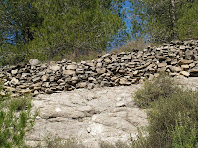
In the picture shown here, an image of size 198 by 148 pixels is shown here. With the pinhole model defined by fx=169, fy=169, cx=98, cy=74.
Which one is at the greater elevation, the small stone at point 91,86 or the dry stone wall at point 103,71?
the dry stone wall at point 103,71

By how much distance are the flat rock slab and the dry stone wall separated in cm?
41

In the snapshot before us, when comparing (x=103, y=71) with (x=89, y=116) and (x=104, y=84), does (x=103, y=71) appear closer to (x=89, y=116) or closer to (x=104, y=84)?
(x=104, y=84)

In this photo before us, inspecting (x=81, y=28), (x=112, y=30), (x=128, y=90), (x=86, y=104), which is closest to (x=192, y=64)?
(x=128, y=90)

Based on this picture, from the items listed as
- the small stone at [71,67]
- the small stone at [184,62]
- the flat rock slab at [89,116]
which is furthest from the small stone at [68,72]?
the small stone at [184,62]

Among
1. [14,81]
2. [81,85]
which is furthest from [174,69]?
[14,81]

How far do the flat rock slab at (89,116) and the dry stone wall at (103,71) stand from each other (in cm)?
41

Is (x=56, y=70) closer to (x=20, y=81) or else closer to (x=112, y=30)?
(x=20, y=81)

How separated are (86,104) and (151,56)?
8.86 feet

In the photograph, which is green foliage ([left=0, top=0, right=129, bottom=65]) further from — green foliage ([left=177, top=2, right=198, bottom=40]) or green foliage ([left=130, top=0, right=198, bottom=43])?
green foliage ([left=177, top=2, right=198, bottom=40])

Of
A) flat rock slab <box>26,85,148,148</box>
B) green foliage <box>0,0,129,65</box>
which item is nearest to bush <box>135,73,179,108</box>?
flat rock slab <box>26,85,148,148</box>

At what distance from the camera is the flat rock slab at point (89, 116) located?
280 centimetres

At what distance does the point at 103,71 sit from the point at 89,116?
1.83 meters

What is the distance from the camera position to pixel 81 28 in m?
7.52

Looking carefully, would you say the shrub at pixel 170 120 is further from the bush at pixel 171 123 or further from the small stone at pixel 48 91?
the small stone at pixel 48 91
